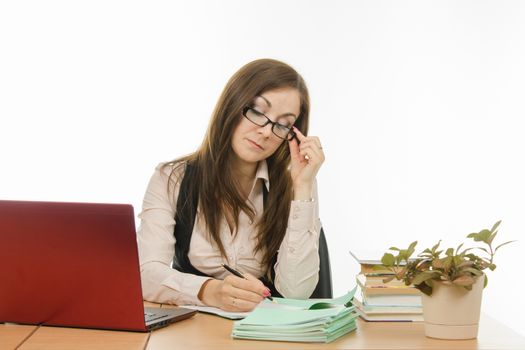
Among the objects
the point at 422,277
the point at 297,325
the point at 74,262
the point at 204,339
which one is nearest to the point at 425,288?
the point at 422,277

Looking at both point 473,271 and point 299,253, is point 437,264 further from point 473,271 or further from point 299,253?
point 299,253

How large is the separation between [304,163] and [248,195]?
250 mm

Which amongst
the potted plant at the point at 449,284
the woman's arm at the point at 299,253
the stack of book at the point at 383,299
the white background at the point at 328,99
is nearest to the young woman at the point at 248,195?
the woman's arm at the point at 299,253

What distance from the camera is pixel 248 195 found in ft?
8.16

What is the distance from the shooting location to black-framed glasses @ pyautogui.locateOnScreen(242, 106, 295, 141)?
226 centimetres

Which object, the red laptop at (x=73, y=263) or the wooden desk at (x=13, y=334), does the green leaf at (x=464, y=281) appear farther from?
the wooden desk at (x=13, y=334)

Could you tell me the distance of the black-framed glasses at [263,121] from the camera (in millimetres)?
2264

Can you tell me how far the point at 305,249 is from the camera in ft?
7.41

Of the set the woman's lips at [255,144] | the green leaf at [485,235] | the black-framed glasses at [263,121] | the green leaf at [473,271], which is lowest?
the green leaf at [473,271]

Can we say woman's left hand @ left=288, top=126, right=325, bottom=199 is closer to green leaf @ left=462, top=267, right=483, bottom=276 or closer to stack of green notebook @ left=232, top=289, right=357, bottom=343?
stack of green notebook @ left=232, top=289, right=357, bottom=343

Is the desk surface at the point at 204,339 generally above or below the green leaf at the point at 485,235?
below

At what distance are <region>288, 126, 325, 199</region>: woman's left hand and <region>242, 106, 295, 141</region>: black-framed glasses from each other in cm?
3

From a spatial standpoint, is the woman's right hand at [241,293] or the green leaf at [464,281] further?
the woman's right hand at [241,293]

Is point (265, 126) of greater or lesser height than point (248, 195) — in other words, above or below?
above
